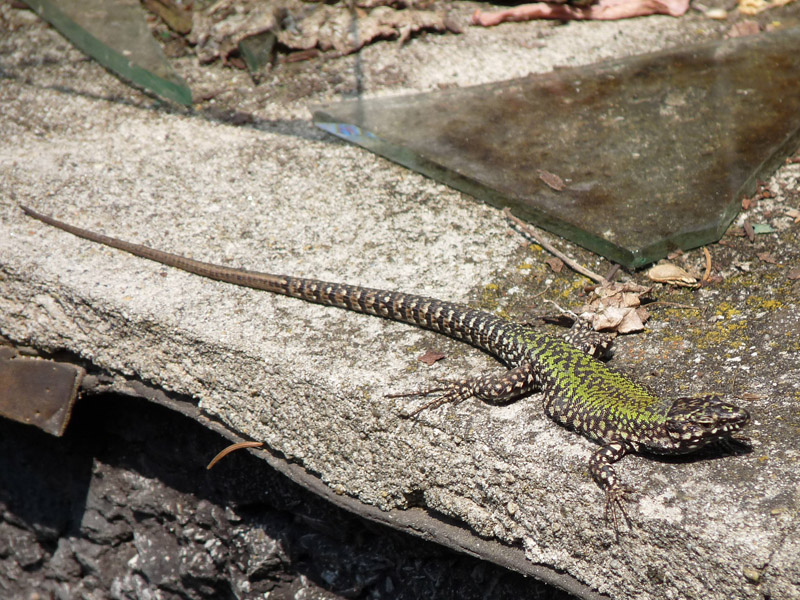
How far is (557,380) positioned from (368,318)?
100 cm

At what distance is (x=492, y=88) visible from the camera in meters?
4.73

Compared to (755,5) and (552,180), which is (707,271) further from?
(755,5)

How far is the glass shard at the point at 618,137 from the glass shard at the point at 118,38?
1.09 meters

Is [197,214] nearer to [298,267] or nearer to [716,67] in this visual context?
[298,267]

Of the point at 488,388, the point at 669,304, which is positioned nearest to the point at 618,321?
the point at 669,304

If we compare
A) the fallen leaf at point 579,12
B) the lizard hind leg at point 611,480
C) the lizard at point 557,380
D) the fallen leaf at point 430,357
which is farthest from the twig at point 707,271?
the fallen leaf at point 579,12

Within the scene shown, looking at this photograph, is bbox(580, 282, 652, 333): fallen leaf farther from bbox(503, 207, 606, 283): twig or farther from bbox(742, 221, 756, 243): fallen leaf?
bbox(742, 221, 756, 243): fallen leaf

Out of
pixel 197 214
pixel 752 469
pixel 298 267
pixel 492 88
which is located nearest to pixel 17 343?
pixel 197 214

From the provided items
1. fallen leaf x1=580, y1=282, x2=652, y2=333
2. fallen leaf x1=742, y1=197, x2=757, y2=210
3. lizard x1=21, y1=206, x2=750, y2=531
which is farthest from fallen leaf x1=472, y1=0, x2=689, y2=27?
lizard x1=21, y1=206, x2=750, y2=531

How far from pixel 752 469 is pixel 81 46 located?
4.99 meters

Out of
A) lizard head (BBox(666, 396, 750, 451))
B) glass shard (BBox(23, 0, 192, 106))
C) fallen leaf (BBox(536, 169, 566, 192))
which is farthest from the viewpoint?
glass shard (BBox(23, 0, 192, 106))

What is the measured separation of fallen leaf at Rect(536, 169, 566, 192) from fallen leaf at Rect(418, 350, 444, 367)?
1.19 meters

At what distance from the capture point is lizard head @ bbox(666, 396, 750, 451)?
100 inches

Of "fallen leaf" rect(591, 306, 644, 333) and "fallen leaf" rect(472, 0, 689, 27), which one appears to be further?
"fallen leaf" rect(472, 0, 689, 27)
